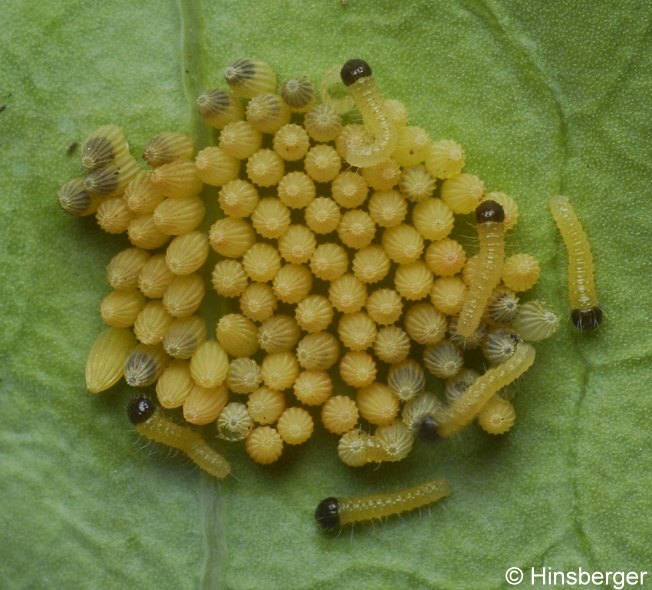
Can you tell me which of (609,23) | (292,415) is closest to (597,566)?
(292,415)

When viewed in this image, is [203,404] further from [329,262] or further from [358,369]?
[329,262]

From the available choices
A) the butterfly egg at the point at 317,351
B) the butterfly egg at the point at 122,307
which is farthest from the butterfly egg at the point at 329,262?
the butterfly egg at the point at 122,307

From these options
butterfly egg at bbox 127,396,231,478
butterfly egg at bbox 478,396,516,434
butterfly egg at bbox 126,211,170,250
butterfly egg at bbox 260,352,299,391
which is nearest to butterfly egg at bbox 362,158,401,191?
butterfly egg at bbox 260,352,299,391

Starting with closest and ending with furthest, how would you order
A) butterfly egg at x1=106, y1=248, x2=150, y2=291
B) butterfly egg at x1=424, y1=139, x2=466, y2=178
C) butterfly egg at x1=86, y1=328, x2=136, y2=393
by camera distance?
butterfly egg at x1=424, y1=139, x2=466, y2=178, butterfly egg at x1=106, y1=248, x2=150, y2=291, butterfly egg at x1=86, y1=328, x2=136, y2=393

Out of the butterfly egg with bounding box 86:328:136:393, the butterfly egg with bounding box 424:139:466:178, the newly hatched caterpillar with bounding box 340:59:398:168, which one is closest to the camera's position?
the newly hatched caterpillar with bounding box 340:59:398:168

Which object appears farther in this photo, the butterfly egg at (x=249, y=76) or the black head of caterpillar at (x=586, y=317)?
the black head of caterpillar at (x=586, y=317)

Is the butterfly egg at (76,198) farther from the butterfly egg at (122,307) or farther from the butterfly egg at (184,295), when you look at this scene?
the butterfly egg at (184,295)

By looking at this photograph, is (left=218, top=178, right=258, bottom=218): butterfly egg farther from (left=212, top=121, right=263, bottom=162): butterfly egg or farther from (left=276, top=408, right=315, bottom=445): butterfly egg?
(left=276, top=408, right=315, bottom=445): butterfly egg
